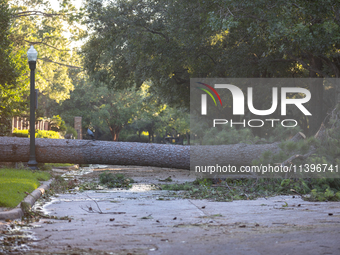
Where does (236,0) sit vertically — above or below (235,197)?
above

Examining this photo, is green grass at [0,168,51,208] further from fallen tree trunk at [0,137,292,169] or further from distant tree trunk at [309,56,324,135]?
distant tree trunk at [309,56,324,135]

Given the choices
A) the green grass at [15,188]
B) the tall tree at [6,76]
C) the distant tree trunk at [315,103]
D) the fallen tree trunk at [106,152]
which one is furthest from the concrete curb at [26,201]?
the distant tree trunk at [315,103]

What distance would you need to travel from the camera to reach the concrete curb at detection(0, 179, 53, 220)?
6344 mm

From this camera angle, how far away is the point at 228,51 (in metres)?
18.6

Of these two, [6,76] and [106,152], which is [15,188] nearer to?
[106,152]

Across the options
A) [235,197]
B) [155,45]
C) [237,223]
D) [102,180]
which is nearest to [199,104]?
[155,45]

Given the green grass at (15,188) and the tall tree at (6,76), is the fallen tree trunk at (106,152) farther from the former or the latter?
the tall tree at (6,76)

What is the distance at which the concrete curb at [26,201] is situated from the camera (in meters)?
6.34

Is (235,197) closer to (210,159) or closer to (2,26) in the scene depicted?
(210,159)

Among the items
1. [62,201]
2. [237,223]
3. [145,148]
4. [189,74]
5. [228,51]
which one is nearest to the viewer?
[237,223]

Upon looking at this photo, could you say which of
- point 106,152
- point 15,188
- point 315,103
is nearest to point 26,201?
point 15,188

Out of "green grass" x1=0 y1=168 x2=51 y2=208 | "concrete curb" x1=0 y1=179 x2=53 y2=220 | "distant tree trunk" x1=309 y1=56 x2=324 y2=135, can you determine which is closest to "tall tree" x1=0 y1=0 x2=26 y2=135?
"green grass" x1=0 y1=168 x2=51 y2=208

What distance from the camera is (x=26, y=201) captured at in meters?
7.67

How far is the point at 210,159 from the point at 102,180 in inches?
132
